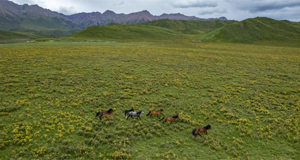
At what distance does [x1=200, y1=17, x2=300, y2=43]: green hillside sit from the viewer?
416 ft

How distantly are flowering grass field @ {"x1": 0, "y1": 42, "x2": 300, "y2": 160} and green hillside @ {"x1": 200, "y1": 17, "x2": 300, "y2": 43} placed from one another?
113 m

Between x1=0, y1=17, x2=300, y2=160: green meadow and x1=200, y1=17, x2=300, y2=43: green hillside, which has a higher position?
x1=200, y1=17, x2=300, y2=43: green hillside

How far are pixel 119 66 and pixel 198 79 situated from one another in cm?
1846

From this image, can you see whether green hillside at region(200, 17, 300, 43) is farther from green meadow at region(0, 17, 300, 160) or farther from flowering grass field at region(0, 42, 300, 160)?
flowering grass field at region(0, 42, 300, 160)

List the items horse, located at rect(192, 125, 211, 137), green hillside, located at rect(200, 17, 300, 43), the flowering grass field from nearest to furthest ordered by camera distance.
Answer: the flowering grass field
horse, located at rect(192, 125, 211, 137)
green hillside, located at rect(200, 17, 300, 43)

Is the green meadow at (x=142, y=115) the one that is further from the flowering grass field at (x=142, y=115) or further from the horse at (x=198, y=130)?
the horse at (x=198, y=130)

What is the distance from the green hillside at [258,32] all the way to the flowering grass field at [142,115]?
4453 inches

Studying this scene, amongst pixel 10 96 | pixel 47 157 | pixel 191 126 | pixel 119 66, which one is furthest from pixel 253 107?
pixel 10 96

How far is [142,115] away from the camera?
58.7 ft

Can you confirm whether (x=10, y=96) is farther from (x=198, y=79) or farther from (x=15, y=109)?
(x=198, y=79)

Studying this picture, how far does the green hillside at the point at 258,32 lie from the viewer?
126938 mm

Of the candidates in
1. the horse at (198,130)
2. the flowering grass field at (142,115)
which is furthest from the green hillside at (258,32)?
the horse at (198,130)

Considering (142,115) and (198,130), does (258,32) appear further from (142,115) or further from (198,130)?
(142,115)

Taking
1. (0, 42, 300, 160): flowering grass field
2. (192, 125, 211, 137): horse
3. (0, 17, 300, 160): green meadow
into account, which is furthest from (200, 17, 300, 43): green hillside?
(192, 125, 211, 137): horse
